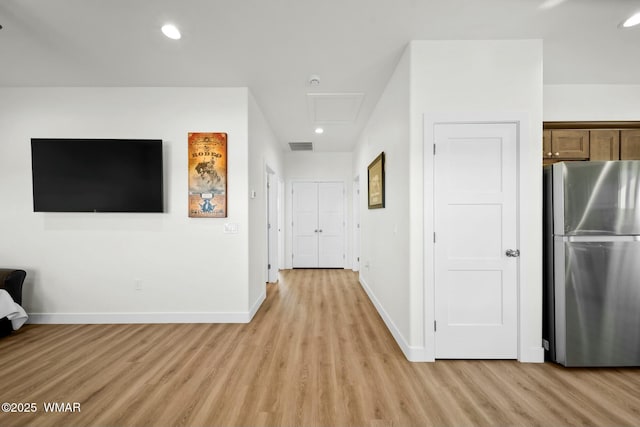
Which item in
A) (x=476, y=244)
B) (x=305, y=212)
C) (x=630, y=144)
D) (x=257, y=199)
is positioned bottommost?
(x=476, y=244)

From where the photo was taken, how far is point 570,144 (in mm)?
2848

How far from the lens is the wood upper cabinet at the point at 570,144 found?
2828 millimetres

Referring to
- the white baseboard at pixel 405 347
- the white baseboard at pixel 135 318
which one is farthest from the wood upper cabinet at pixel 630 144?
the white baseboard at pixel 135 318

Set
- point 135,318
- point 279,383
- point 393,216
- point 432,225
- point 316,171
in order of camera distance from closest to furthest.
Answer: point 279,383
point 432,225
point 393,216
point 135,318
point 316,171

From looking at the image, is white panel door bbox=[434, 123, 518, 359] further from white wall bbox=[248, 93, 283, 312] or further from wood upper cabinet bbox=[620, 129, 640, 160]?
white wall bbox=[248, 93, 283, 312]

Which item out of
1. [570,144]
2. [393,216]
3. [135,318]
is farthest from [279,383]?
[570,144]

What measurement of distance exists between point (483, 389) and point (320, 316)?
1.82 m

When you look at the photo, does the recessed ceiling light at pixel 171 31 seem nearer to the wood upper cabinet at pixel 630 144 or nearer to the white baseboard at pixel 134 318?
the white baseboard at pixel 134 318

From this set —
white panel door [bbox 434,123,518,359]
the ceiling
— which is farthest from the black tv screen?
white panel door [bbox 434,123,518,359]

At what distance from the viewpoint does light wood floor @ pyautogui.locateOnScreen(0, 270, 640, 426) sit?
161cm

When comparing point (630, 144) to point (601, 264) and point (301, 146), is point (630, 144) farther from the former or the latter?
point (301, 146)

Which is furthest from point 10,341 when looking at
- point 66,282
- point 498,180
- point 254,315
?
point 498,180

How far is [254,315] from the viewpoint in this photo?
3.29 m

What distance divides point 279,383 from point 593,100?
4.34 meters
